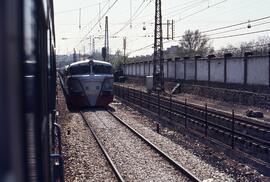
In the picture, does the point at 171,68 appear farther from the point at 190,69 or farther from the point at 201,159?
the point at 201,159

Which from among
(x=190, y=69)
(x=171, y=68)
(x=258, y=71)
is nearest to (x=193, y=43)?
(x=171, y=68)

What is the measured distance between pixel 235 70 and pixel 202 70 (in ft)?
22.4

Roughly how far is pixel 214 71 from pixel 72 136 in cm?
2180

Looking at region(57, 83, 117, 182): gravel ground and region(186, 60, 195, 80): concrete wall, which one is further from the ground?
region(186, 60, 195, 80): concrete wall

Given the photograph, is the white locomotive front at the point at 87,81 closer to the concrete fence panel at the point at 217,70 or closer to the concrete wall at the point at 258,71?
the concrete wall at the point at 258,71

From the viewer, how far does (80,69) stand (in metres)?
24.3

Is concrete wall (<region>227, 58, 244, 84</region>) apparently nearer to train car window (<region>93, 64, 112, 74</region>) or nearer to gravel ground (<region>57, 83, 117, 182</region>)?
train car window (<region>93, 64, 112, 74</region>)

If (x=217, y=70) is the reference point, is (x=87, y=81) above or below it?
below

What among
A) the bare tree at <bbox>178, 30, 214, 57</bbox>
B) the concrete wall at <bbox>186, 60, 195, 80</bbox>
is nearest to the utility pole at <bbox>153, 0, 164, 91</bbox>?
the concrete wall at <bbox>186, 60, 195, 80</bbox>

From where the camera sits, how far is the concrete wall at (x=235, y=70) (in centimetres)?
3023

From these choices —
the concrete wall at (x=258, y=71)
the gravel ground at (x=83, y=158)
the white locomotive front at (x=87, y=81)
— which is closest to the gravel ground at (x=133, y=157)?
the gravel ground at (x=83, y=158)

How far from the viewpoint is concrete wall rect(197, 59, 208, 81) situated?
3709 centimetres

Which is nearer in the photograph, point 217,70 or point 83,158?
point 83,158

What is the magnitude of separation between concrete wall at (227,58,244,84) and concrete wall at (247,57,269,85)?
94 centimetres
